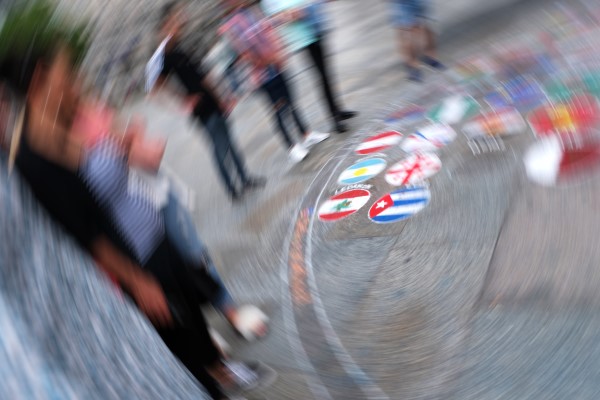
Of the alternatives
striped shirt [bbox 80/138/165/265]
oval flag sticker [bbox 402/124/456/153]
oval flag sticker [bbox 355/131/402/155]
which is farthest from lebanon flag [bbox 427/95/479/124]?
striped shirt [bbox 80/138/165/265]

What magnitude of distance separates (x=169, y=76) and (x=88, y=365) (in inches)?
127

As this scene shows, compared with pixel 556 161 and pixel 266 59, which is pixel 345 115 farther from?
pixel 556 161

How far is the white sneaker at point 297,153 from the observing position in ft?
17.3

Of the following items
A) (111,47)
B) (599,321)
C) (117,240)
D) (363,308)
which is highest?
(111,47)

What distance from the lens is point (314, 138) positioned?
545 cm

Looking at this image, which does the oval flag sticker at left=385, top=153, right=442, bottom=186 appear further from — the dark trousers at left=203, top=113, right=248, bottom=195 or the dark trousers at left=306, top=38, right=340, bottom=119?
the dark trousers at left=203, top=113, right=248, bottom=195

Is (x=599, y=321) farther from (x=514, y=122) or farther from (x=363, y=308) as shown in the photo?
(x=514, y=122)

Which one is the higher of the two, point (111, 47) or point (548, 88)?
point (111, 47)

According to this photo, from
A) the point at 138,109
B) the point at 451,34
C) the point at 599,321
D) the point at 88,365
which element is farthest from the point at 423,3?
the point at 88,365

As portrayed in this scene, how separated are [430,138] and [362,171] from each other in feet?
1.97

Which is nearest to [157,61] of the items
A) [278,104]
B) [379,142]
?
[278,104]

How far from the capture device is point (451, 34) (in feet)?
18.9

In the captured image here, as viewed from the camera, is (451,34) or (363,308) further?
(451,34)

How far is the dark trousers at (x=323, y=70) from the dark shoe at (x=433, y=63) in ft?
3.21
